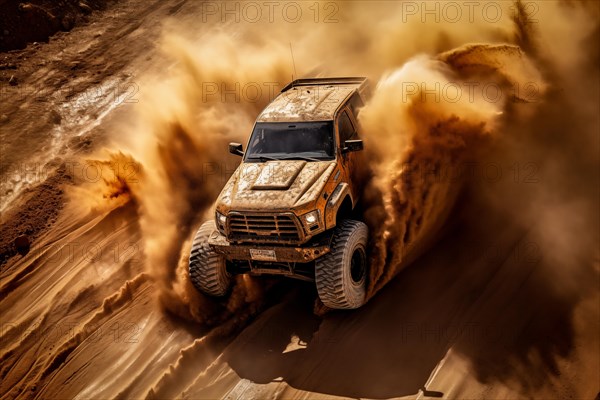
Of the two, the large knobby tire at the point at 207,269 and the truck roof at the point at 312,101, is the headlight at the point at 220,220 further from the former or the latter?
the truck roof at the point at 312,101

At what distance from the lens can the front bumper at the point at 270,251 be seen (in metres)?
6.53

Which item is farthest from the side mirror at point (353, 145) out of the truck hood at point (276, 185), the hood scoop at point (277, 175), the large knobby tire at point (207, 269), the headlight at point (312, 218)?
the large knobby tire at point (207, 269)

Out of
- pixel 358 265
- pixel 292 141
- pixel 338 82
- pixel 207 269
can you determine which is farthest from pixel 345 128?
pixel 207 269

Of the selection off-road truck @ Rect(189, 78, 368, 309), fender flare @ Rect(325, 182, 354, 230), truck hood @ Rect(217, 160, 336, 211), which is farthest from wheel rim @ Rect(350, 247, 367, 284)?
truck hood @ Rect(217, 160, 336, 211)

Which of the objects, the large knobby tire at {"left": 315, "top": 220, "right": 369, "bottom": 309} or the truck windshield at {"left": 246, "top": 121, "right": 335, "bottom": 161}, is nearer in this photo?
the large knobby tire at {"left": 315, "top": 220, "right": 369, "bottom": 309}

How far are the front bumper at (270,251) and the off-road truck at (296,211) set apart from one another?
1 cm

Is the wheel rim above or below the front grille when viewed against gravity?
below

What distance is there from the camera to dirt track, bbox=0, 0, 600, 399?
6.14 metres

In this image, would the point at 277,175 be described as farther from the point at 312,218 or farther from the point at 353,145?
the point at 353,145

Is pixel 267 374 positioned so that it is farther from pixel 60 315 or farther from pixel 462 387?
pixel 60 315

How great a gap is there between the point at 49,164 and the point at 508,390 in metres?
10.6

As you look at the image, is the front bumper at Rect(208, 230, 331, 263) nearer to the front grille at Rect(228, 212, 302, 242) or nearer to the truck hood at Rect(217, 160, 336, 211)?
the front grille at Rect(228, 212, 302, 242)

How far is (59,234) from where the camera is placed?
33.9 feet

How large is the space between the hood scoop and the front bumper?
29.6 inches
